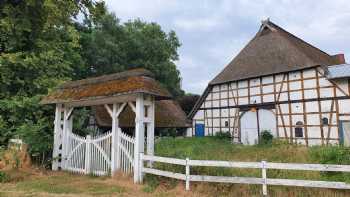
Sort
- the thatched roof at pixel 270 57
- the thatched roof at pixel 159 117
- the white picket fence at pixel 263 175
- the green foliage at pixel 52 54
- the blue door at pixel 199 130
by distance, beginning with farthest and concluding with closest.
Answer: the blue door at pixel 199 130
the thatched roof at pixel 159 117
the thatched roof at pixel 270 57
the green foliage at pixel 52 54
the white picket fence at pixel 263 175

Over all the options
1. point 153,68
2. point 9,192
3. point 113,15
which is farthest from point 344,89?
point 113,15

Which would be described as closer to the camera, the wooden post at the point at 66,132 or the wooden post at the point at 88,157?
the wooden post at the point at 88,157

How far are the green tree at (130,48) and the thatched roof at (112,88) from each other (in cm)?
1454

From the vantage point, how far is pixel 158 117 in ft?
73.6

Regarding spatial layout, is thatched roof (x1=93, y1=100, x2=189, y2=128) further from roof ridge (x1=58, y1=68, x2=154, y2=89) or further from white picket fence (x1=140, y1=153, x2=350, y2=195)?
white picket fence (x1=140, y1=153, x2=350, y2=195)

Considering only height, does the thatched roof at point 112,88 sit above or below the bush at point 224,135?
above

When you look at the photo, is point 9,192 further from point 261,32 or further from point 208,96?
point 261,32

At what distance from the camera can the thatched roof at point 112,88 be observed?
26.1 feet

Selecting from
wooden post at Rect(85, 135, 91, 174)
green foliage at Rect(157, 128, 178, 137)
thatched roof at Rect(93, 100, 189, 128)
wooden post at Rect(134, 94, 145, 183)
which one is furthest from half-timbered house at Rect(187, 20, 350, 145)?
wooden post at Rect(85, 135, 91, 174)

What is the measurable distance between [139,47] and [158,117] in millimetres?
9312

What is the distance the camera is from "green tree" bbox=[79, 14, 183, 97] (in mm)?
25469

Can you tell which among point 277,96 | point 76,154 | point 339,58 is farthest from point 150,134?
point 339,58

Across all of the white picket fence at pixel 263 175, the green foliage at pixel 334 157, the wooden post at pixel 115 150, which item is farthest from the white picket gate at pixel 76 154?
the green foliage at pixel 334 157

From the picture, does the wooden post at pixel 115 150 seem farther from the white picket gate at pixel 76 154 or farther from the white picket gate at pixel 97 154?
the white picket gate at pixel 76 154
